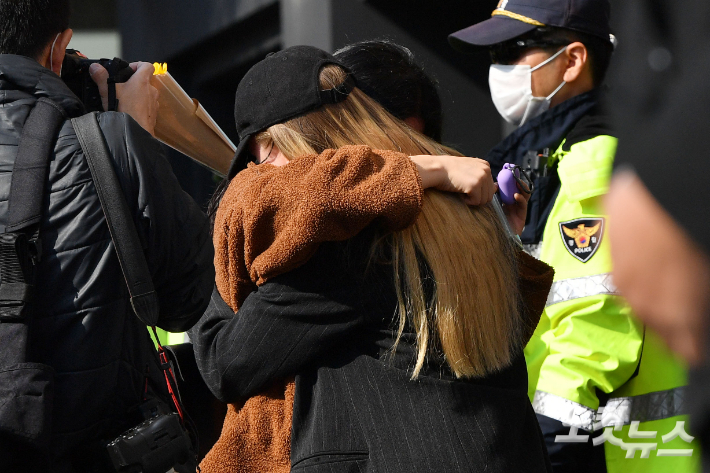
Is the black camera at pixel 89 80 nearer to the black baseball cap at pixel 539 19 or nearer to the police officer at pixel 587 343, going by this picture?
the police officer at pixel 587 343

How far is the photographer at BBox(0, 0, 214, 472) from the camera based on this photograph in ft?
5.08

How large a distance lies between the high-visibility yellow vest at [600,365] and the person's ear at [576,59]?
0.64 metres

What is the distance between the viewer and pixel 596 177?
2.35 meters

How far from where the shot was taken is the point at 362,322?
1.59 meters

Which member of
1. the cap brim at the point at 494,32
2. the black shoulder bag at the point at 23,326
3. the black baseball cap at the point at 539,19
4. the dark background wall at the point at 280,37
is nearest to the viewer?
the black shoulder bag at the point at 23,326

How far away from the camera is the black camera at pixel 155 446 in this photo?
1.56m

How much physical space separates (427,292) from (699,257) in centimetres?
96

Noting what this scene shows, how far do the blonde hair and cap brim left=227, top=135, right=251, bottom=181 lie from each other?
0.29 feet

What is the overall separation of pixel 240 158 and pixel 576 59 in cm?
159

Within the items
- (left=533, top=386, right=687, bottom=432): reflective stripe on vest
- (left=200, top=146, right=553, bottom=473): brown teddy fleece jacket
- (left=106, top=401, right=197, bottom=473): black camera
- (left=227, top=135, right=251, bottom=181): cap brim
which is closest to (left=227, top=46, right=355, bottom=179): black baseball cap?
(left=227, top=135, right=251, bottom=181): cap brim

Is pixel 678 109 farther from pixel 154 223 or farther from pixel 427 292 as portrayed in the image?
pixel 154 223

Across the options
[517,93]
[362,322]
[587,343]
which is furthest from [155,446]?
[517,93]

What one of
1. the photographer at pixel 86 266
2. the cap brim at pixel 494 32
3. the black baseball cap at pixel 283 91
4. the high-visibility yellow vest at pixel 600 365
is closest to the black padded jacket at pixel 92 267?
the photographer at pixel 86 266

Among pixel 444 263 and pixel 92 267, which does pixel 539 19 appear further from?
pixel 92 267
